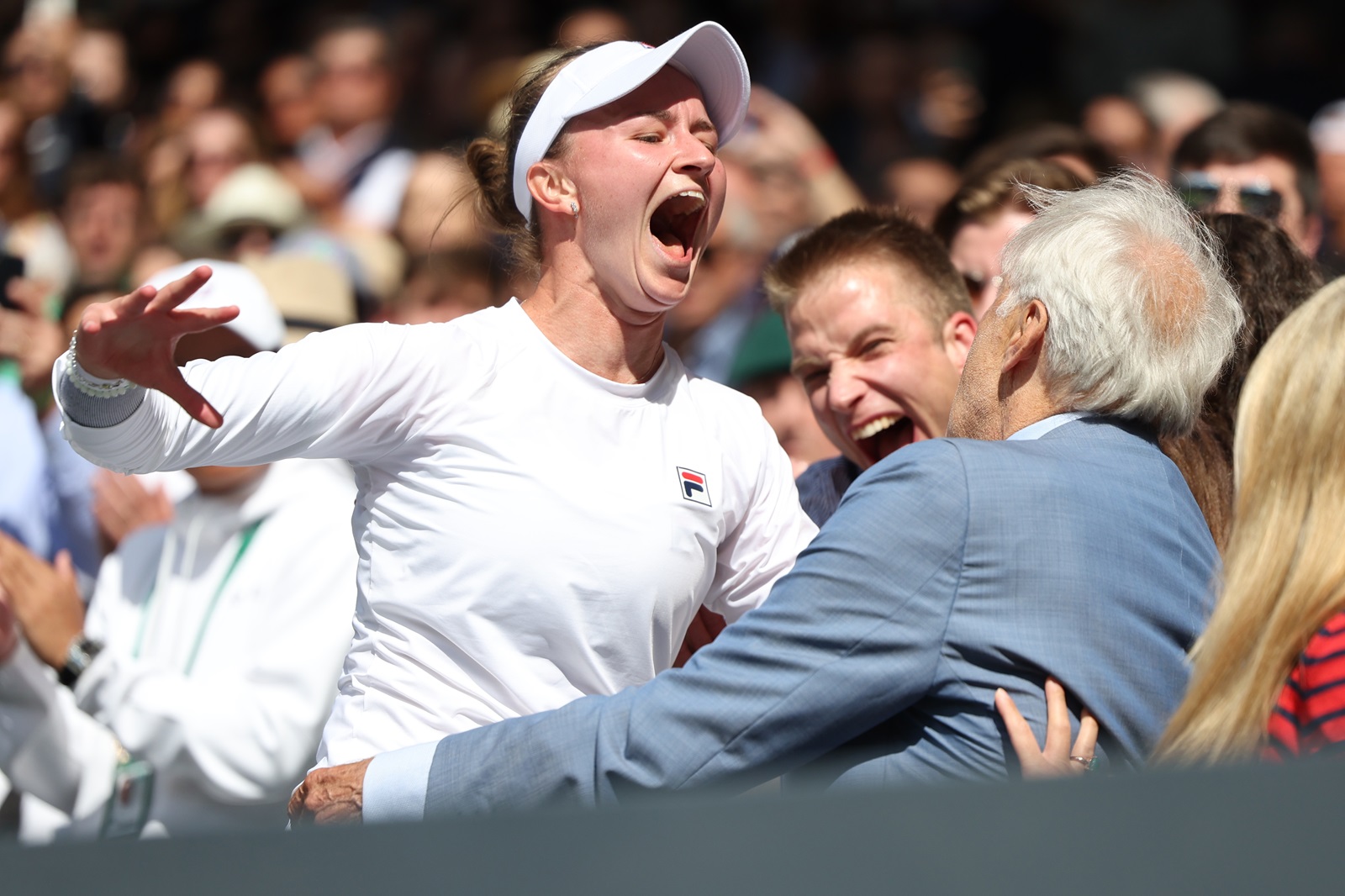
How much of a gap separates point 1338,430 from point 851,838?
Result: 0.87 meters

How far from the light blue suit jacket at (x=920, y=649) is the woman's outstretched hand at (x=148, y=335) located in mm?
635

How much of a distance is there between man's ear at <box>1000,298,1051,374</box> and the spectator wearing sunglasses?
5.84ft

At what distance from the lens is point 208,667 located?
3352 mm

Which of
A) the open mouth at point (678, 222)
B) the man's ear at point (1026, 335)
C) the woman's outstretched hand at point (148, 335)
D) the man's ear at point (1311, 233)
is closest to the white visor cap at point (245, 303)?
the open mouth at point (678, 222)

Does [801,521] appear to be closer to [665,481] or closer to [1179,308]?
[665,481]

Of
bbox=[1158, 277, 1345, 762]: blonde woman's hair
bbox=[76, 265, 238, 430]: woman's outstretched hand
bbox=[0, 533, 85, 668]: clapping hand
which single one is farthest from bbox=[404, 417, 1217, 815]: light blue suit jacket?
bbox=[0, 533, 85, 668]: clapping hand

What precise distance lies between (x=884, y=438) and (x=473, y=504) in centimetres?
111

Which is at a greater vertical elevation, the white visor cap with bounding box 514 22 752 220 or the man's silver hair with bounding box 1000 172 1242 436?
the white visor cap with bounding box 514 22 752 220

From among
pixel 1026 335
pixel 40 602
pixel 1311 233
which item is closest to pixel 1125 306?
pixel 1026 335

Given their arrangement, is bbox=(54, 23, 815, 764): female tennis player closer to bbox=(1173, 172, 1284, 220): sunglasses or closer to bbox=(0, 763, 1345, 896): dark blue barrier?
bbox=(0, 763, 1345, 896): dark blue barrier


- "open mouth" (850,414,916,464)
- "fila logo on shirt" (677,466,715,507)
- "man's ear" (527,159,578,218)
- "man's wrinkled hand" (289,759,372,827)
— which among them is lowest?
"man's wrinkled hand" (289,759,372,827)

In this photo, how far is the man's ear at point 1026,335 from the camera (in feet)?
6.58

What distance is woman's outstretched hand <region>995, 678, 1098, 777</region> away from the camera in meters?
1.76

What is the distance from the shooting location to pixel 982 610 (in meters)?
1.80
